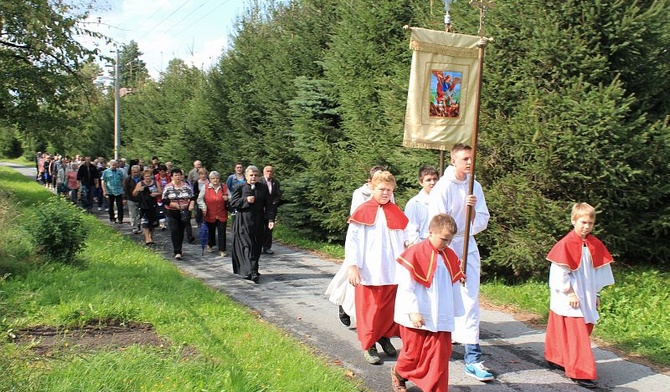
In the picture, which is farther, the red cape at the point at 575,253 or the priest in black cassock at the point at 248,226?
the priest in black cassock at the point at 248,226

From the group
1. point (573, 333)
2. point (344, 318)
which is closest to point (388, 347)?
point (344, 318)

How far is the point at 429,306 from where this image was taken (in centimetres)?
502

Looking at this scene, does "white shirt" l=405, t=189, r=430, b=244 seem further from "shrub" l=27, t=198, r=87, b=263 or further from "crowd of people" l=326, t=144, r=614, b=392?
"shrub" l=27, t=198, r=87, b=263

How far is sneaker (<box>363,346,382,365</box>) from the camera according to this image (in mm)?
6168

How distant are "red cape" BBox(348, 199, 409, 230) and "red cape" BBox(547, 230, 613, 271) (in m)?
1.59

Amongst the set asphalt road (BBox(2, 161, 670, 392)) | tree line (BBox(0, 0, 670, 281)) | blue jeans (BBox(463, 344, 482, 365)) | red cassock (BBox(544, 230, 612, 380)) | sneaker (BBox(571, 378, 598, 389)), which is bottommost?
asphalt road (BBox(2, 161, 670, 392))

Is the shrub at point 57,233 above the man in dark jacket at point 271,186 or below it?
below

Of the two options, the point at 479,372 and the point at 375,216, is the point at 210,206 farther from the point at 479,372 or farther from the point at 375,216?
the point at 479,372

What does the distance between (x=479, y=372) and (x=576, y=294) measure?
1244mm

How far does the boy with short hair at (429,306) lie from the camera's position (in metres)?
4.94

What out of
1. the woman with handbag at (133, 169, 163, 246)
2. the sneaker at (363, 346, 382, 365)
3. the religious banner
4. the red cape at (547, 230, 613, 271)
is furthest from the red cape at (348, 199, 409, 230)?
the woman with handbag at (133, 169, 163, 246)

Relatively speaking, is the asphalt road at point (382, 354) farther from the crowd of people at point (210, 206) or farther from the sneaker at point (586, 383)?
the crowd of people at point (210, 206)

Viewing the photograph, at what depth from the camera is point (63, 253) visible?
9859 millimetres

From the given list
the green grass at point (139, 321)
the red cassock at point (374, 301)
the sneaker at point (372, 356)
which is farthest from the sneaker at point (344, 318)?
the sneaker at point (372, 356)
